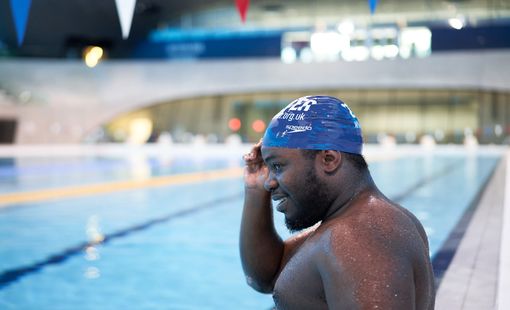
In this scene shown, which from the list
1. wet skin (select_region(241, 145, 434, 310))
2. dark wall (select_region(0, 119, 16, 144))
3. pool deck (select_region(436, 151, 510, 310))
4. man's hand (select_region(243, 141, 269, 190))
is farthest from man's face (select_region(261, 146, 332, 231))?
dark wall (select_region(0, 119, 16, 144))

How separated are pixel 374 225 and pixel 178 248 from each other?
4.29 metres

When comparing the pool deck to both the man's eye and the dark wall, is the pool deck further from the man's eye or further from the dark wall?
the dark wall

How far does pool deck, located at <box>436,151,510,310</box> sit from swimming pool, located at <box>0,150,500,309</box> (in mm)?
358

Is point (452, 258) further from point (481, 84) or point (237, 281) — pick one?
point (481, 84)

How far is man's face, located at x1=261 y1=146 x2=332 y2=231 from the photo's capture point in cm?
133

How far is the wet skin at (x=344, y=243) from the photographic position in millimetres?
1139

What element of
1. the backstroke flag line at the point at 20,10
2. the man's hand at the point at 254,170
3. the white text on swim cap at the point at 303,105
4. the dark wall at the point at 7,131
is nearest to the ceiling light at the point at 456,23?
the dark wall at the point at 7,131

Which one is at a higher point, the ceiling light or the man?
the ceiling light

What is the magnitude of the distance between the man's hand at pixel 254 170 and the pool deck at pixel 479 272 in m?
1.12

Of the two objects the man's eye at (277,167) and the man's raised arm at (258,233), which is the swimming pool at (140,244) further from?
the man's eye at (277,167)

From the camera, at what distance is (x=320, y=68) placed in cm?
2941

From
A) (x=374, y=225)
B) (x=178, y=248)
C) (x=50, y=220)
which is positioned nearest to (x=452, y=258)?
(x=178, y=248)

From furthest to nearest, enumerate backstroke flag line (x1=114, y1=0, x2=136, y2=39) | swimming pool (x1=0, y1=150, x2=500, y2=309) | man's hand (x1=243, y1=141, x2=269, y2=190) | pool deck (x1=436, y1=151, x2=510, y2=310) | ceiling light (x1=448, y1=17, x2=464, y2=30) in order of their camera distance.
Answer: ceiling light (x1=448, y1=17, x2=464, y2=30), swimming pool (x1=0, y1=150, x2=500, y2=309), backstroke flag line (x1=114, y1=0, x2=136, y2=39), pool deck (x1=436, y1=151, x2=510, y2=310), man's hand (x1=243, y1=141, x2=269, y2=190)

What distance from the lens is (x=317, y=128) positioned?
1.33 meters
